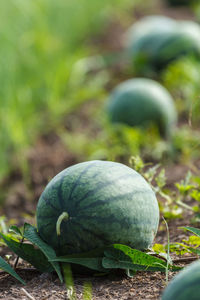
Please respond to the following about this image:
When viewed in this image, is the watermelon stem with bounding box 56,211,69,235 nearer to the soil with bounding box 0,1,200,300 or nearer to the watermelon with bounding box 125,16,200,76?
the soil with bounding box 0,1,200,300

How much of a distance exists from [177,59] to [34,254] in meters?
4.00

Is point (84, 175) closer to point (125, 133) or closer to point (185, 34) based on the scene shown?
point (125, 133)

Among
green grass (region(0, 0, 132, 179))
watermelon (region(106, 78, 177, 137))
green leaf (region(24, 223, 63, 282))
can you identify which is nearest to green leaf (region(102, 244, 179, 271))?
green leaf (region(24, 223, 63, 282))

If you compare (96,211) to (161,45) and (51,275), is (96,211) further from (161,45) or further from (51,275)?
(161,45)

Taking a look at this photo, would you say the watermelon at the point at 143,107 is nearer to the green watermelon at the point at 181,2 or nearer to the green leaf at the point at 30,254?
the green leaf at the point at 30,254

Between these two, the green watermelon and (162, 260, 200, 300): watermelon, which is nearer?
(162, 260, 200, 300): watermelon

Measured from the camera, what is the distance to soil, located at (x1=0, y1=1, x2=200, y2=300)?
2135 mm

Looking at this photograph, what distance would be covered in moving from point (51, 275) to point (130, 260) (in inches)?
14.2

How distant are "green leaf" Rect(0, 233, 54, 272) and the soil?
0.14 ft

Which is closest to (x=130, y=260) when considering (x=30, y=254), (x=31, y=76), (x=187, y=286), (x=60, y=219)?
(x=60, y=219)

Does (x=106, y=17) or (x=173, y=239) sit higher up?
(x=106, y=17)

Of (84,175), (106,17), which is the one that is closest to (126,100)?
Result: (84,175)

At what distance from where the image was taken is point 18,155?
15.4ft

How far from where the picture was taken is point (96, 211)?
2164 millimetres
